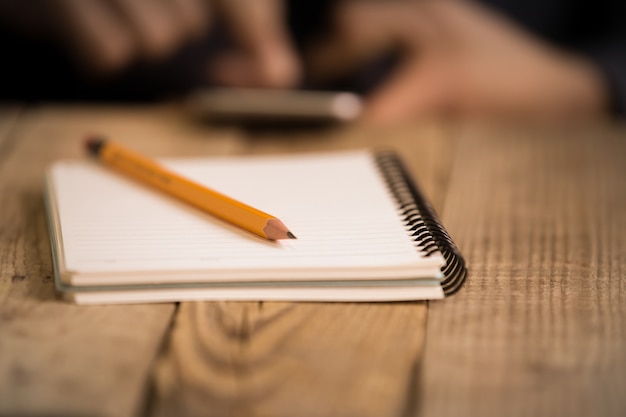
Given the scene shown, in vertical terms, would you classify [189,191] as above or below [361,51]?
below

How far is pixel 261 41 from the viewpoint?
1.07 m

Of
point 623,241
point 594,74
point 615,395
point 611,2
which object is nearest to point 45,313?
point 615,395

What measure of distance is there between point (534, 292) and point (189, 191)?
276mm

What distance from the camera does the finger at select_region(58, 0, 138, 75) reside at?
1084mm

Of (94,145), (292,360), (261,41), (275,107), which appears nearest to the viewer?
(292,360)

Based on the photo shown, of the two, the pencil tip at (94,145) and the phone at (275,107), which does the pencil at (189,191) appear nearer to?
the pencil tip at (94,145)

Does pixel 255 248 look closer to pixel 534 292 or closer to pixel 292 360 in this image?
pixel 292 360

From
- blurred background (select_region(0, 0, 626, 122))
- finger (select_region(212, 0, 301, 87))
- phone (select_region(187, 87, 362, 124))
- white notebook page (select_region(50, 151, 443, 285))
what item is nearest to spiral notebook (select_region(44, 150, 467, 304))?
white notebook page (select_region(50, 151, 443, 285))

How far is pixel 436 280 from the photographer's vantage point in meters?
0.46

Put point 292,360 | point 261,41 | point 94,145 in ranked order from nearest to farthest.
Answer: point 292,360 → point 94,145 → point 261,41

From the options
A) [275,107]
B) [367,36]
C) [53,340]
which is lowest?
[53,340]

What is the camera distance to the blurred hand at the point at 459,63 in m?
1.10

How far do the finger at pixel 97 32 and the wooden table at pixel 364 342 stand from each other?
0.54 meters

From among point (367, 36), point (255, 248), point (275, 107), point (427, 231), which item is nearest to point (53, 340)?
point (255, 248)
